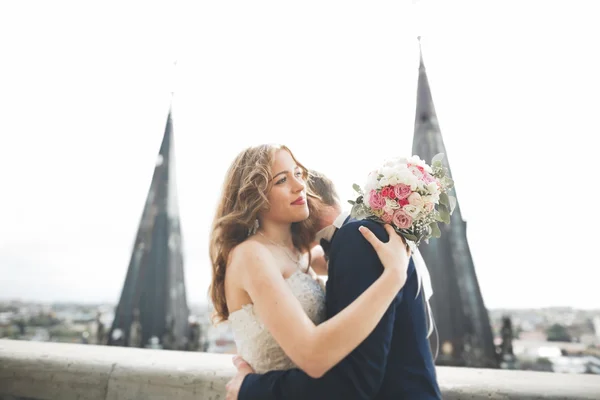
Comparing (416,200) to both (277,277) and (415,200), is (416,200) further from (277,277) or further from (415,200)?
(277,277)

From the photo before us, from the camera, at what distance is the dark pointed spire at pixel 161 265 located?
15.2m

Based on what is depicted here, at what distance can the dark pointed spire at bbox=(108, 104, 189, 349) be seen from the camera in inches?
600

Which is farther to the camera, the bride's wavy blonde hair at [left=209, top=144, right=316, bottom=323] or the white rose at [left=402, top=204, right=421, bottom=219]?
the bride's wavy blonde hair at [left=209, top=144, right=316, bottom=323]

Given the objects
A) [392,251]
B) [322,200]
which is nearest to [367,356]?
[392,251]

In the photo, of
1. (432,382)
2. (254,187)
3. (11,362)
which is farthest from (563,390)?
(11,362)

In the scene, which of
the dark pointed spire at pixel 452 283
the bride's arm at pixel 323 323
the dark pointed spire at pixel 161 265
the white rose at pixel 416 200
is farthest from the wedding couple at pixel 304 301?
the dark pointed spire at pixel 161 265

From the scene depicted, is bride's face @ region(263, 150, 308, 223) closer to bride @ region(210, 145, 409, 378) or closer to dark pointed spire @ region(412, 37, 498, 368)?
bride @ region(210, 145, 409, 378)

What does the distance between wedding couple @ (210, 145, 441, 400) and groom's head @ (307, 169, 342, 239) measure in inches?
8.0

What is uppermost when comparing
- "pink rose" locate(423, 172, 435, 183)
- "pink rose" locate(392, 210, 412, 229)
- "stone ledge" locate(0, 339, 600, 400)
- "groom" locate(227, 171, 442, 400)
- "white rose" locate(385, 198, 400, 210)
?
"pink rose" locate(423, 172, 435, 183)

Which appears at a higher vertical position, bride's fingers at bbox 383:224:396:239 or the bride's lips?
the bride's lips

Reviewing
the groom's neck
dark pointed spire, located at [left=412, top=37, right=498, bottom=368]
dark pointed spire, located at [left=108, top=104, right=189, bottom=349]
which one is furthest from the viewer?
dark pointed spire, located at [left=108, top=104, right=189, bottom=349]

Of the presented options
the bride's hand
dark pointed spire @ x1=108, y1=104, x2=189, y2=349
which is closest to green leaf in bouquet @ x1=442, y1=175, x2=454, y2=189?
the bride's hand

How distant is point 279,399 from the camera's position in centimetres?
122

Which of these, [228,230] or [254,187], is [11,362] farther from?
[254,187]
